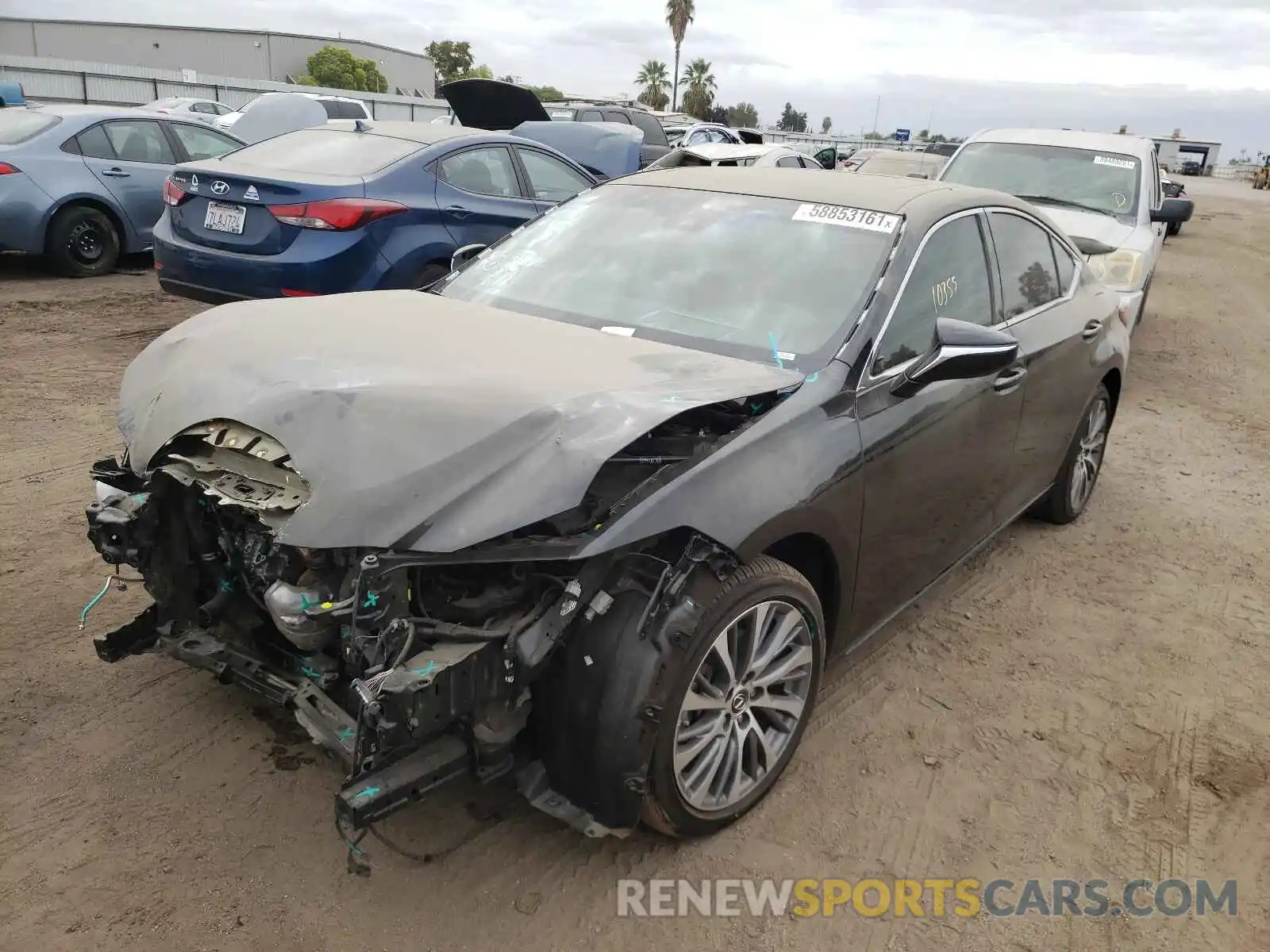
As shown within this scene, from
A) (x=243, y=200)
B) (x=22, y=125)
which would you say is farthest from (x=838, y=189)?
(x=22, y=125)

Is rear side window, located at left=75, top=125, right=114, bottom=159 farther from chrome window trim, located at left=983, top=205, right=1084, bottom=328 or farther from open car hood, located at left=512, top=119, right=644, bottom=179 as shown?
chrome window trim, located at left=983, top=205, right=1084, bottom=328

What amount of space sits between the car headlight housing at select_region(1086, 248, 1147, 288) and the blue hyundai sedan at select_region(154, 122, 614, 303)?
452 centimetres

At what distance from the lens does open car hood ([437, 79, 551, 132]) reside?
11.6 metres

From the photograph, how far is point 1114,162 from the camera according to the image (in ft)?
28.5

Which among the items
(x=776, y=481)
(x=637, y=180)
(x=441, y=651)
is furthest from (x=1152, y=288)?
(x=441, y=651)

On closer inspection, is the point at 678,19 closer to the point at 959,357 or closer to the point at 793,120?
the point at 793,120

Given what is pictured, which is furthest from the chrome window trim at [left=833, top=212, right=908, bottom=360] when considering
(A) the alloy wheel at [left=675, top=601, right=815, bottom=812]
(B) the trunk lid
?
(B) the trunk lid

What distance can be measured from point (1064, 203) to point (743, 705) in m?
7.31

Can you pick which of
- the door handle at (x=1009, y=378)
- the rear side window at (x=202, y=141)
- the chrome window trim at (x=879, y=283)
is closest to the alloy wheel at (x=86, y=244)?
the rear side window at (x=202, y=141)

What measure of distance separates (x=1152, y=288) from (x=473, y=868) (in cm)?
1399

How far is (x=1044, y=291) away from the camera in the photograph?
165 inches

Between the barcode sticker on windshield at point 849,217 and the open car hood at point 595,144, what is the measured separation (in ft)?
23.0

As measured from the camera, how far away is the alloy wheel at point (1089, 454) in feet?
16.0

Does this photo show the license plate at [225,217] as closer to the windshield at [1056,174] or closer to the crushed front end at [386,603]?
the crushed front end at [386,603]
